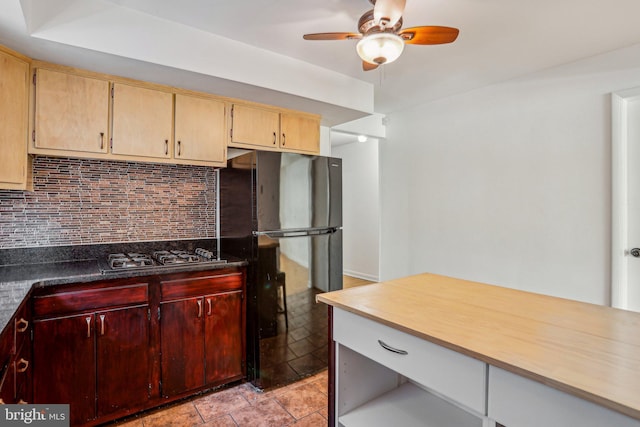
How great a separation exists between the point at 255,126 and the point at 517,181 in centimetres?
243

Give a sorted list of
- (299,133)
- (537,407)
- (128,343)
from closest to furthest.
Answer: (537,407), (128,343), (299,133)

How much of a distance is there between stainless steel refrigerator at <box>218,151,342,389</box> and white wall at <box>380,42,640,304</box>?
1.54 m

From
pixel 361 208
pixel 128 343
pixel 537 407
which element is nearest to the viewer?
pixel 537 407

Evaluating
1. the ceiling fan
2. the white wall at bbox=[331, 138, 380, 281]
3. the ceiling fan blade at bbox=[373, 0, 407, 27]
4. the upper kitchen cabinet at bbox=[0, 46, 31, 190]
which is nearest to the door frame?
the ceiling fan

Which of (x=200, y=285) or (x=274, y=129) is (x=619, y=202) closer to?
(x=274, y=129)

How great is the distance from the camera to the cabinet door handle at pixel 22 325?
153 cm

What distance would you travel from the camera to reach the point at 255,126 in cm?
276

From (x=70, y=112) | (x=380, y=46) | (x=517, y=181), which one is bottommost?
(x=517, y=181)

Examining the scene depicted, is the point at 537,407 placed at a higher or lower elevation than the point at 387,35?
lower

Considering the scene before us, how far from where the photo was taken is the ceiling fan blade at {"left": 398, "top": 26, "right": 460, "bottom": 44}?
1.71 meters

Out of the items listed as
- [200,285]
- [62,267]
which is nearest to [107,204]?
[62,267]

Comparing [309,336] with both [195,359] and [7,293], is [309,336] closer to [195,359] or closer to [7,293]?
[195,359]

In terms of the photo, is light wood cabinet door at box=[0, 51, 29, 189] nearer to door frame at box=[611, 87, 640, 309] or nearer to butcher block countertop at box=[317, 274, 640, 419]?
butcher block countertop at box=[317, 274, 640, 419]

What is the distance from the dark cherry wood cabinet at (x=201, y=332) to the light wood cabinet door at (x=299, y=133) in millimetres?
1270
